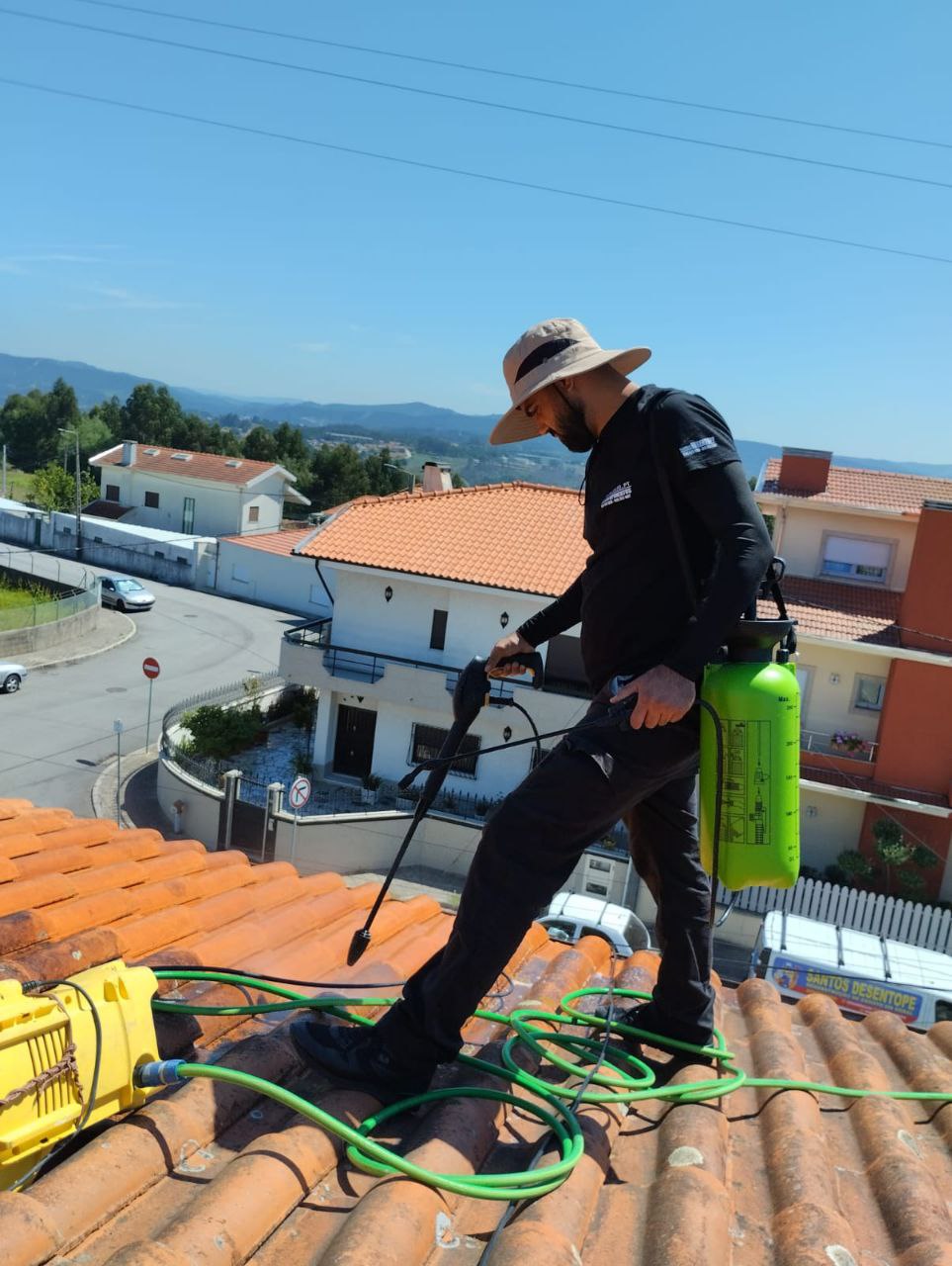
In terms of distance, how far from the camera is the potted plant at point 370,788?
902 inches

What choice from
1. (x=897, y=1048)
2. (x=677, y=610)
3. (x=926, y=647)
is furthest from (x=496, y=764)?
(x=677, y=610)

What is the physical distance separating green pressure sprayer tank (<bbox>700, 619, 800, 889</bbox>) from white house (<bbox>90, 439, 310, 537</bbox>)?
52.1m

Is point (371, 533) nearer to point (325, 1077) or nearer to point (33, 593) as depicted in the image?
point (33, 593)

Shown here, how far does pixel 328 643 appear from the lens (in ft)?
81.8

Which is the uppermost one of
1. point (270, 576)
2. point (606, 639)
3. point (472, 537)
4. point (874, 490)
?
point (874, 490)

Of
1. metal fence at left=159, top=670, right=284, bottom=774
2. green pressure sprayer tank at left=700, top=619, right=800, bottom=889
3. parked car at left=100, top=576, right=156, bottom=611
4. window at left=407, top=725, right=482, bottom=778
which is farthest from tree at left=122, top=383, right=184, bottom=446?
green pressure sprayer tank at left=700, top=619, right=800, bottom=889

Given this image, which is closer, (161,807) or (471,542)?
(161,807)

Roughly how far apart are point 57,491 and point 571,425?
58775 mm

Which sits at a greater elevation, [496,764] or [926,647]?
[926,647]

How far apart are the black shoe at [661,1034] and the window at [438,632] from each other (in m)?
21.2

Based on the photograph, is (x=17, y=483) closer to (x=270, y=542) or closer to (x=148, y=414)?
(x=148, y=414)

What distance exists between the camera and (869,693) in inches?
878

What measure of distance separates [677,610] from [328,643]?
22.5 m

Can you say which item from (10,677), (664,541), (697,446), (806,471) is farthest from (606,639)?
(10,677)
